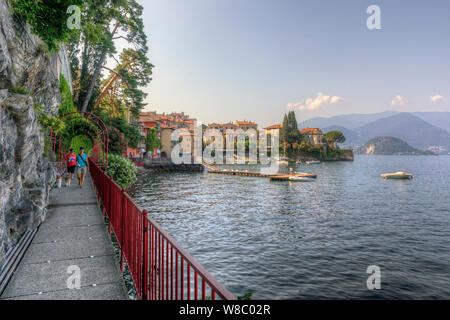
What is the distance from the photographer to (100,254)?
18.8ft

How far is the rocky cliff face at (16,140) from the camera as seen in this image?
224 inches

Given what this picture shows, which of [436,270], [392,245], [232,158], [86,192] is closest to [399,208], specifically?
[392,245]

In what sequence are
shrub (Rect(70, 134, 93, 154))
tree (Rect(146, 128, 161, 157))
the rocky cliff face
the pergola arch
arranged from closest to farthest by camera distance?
the rocky cliff face < the pergola arch < shrub (Rect(70, 134, 93, 154)) < tree (Rect(146, 128, 161, 157))

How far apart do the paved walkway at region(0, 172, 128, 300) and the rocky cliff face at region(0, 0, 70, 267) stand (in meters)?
0.48

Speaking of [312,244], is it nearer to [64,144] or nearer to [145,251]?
[145,251]

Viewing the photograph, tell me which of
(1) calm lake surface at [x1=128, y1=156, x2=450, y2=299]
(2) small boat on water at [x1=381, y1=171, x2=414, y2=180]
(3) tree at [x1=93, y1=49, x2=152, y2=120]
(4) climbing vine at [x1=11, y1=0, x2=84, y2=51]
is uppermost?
(3) tree at [x1=93, y1=49, x2=152, y2=120]

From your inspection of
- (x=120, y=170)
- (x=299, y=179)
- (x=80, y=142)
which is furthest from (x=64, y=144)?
(x=299, y=179)

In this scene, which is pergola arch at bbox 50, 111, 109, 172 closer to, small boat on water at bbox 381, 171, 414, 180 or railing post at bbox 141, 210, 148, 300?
railing post at bbox 141, 210, 148, 300

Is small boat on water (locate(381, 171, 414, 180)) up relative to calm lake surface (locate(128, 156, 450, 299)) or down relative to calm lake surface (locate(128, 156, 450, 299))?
up

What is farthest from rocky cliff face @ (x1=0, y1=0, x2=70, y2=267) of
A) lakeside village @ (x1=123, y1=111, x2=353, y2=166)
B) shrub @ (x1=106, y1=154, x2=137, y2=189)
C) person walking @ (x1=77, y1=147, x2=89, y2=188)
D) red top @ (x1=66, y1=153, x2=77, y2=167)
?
lakeside village @ (x1=123, y1=111, x2=353, y2=166)

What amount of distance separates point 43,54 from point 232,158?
106375 millimetres

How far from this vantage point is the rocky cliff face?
569 cm

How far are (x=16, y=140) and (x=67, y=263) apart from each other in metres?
3.57

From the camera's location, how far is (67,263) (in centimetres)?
532
